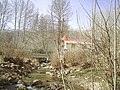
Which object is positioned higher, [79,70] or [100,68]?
[100,68]

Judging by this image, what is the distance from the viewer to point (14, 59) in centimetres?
1822

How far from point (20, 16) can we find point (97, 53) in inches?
1293

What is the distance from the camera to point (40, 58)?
24375 mm

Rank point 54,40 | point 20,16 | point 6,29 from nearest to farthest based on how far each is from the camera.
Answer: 1. point 54,40
2. point 6,29
3. point 20,16

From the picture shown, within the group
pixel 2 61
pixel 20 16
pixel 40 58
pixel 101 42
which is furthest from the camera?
pixel 20 16

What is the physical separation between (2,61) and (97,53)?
15.9 meters

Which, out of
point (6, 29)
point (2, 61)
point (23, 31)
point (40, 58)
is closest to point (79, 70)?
point (2, 61)

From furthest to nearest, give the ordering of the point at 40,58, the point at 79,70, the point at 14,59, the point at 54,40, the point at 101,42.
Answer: the point at 40,58 < the point at 14,59 < the point at 79,70 < the point at 101,42 < the point at 54,40

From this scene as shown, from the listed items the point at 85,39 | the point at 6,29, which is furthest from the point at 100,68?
the point at 6,29

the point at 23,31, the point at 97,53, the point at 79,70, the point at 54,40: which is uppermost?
the point at 23,31

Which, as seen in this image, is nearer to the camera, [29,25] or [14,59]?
[14,59]

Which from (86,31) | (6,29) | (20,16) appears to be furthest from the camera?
(20,16)

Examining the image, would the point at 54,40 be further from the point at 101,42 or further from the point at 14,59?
the point at 14,59

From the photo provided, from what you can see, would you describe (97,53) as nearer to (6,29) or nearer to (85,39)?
(85,39)
